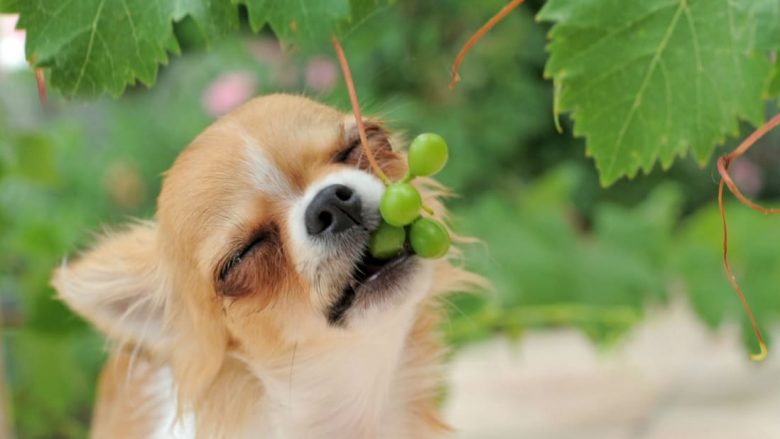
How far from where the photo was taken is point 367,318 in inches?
42.8

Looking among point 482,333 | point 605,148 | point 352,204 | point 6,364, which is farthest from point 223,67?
point 605,148

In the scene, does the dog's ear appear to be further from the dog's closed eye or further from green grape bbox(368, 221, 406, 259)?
green grape bbox(368, 221, 406, 259)

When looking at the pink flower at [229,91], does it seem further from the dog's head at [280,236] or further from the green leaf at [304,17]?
the green leaf at [304,17]

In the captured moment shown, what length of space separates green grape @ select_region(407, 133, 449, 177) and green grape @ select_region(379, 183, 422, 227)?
0.06 ft

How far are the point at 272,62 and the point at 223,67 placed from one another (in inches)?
6.7

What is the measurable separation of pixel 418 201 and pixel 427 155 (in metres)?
0.04

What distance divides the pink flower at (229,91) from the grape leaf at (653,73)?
2290 mm

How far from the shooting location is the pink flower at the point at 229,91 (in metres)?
3.03

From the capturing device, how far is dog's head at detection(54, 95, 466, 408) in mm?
1021

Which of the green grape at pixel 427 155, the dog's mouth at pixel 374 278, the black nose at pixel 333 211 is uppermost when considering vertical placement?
the green grape at pixel 427 155

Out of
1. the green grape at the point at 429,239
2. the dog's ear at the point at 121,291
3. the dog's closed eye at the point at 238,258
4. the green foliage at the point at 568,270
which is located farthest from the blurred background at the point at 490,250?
the green grape at the point at 429,239

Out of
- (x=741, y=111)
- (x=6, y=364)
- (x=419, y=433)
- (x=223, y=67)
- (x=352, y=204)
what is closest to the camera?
(x=741, y=111)

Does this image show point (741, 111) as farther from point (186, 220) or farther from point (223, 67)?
point (223, 67)

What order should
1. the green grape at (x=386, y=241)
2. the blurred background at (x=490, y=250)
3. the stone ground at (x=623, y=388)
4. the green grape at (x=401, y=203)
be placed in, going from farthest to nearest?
the stone ground at (x=623, y=388) → the blurred background at (x=490, y=250) → the green grape at (x=386, y=241) → the green grape at (x=401, y=203)
